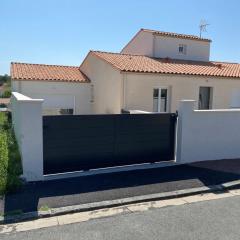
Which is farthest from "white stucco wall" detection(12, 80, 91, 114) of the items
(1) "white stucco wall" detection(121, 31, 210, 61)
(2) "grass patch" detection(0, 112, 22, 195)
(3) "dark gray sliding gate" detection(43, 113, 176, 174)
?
(3) "dark gray sliding gate" detection(43, 113, 176, 174)

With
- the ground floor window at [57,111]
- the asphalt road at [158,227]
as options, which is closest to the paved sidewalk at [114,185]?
the asphalt road at [158,227]

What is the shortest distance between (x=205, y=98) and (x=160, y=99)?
298 cm

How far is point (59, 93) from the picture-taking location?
18172mm

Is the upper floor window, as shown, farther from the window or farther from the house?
the window

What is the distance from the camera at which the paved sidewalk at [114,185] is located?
5.42 metres

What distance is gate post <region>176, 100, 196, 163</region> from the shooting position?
8.08 metres

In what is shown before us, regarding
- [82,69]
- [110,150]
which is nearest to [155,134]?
[110,150]

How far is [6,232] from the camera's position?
4.38 meters

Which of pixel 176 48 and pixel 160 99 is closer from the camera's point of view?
pixel 160 99

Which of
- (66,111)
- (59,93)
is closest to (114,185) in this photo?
(59,93)

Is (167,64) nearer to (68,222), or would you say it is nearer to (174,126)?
→ (174,126)

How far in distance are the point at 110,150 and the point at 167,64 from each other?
1040cm

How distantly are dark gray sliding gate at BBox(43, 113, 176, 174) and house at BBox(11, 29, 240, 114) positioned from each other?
609 cm

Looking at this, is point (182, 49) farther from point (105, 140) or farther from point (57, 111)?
point (105, 140)
